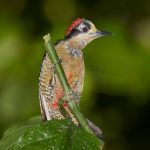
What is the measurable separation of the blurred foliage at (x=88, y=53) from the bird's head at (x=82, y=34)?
0.70 feet

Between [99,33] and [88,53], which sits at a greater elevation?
[99,33]

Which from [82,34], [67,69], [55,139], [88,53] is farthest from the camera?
[88,53]

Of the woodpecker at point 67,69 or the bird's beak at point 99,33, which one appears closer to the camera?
the woodpecker at point 67,69

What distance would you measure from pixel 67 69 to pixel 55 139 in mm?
1164

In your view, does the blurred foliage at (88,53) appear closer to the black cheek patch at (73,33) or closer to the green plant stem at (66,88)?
the black cheek patch at (73,33)

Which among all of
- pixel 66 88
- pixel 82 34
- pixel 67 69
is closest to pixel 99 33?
pixel 82 34

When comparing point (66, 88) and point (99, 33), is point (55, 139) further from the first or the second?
point (99, 33)

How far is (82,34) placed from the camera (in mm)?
2781

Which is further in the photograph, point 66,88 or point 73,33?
point 73,33

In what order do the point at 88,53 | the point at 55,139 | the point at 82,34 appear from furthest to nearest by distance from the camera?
the point at 88,53, the point at 82,34, the point at 55,139

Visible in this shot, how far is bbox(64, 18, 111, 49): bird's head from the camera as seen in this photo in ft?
8.75

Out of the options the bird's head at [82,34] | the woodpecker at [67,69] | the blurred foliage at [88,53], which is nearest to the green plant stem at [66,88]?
the woodpecker at [67,69]

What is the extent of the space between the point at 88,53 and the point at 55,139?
6.50ft

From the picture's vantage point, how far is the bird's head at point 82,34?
2.67 meters
